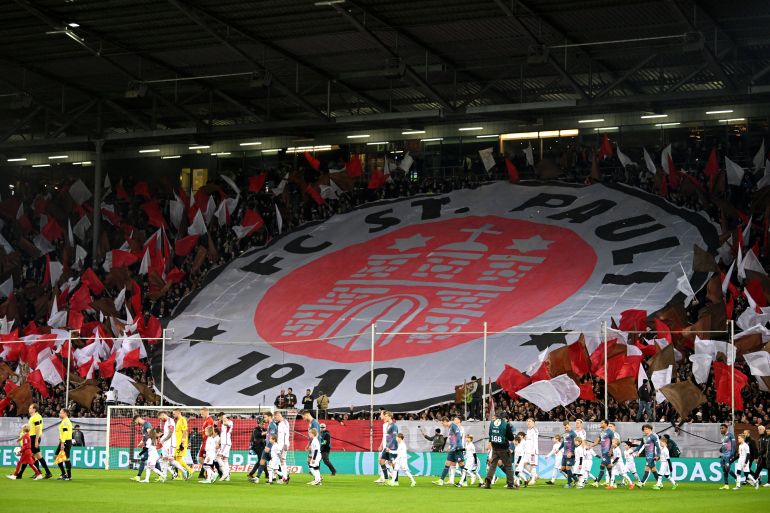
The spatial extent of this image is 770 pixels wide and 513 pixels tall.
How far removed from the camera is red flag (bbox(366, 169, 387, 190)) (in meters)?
57.3

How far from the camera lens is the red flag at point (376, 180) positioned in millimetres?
57344

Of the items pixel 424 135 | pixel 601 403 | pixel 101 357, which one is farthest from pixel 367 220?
pixel 601 403

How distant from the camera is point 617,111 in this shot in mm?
54844

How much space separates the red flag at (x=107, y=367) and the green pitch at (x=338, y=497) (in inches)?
513

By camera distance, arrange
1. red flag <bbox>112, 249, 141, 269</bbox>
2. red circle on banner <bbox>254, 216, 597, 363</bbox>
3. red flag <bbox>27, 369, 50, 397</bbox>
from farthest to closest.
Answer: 1. red flag <bbox>112, 249, 141, 269</bbox>
2. red circle on banner <bbox>254, 216, 597, 363</bbox>
3. red flag <bbox>27, 369, 50, 397</bbox>

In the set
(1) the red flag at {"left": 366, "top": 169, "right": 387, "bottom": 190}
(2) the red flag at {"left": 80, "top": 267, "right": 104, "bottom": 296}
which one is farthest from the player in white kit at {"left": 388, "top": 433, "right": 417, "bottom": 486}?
(1) the red flag at {"left": 366, "top": 169, "right": 387, "bottom": 190}

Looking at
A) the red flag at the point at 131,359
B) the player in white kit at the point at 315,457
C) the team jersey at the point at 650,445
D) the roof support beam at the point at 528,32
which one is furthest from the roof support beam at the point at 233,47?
the team jersey at the point at 650,445

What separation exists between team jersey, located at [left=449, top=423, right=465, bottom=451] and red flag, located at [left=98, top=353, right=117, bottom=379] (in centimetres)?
1915

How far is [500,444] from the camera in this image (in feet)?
91.3

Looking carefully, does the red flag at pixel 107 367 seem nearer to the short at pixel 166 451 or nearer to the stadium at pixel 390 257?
the stadium at pixel 390 257

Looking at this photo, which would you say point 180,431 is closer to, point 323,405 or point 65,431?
point 65,431

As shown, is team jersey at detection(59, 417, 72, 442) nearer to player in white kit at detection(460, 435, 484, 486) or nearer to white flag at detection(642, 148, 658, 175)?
player in white kit at detection(460, 435, 484, 486)

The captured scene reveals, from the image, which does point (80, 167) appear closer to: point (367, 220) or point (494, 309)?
point (367, 220)

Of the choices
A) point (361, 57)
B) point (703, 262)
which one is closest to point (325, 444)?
point (703, 262)
